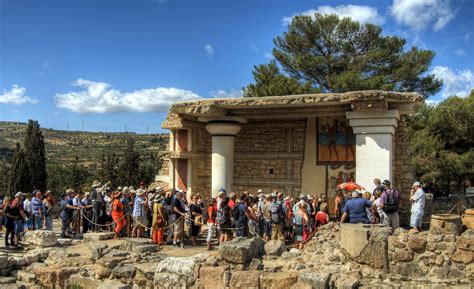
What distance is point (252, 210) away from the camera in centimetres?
1066

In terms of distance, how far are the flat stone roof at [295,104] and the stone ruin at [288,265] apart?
3.79m

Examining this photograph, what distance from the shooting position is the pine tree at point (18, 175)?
108 ft

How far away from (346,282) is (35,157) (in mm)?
33905

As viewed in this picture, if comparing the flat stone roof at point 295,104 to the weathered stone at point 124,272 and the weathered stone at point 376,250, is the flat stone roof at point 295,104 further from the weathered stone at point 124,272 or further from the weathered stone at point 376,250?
the weathered stone at point 124,272

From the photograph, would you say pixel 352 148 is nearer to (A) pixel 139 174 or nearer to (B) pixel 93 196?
(B) pixel 93 196

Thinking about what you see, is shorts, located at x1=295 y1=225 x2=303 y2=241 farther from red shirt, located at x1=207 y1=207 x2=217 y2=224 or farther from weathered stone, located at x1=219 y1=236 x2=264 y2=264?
weathered stone, located at x1=219 y1=236 x2=264 y2=264

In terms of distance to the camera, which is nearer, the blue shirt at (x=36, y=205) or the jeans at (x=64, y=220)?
the blue shirt at (x=36, y=205)

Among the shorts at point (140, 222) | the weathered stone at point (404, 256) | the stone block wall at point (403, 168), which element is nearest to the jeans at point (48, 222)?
the shorts at point (140, 222)

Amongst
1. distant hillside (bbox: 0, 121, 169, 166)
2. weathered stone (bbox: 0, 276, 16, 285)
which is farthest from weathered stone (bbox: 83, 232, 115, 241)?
distant hillside (bbox: 0, 121, 169, 166)

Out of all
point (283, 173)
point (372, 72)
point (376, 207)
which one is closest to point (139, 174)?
point (372, 72)

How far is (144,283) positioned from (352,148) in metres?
7.93

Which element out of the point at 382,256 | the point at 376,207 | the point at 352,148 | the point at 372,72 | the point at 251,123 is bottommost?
the point at 382,256

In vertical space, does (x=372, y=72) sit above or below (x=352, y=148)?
above

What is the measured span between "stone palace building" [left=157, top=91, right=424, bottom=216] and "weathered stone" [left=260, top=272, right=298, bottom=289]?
551 cm
